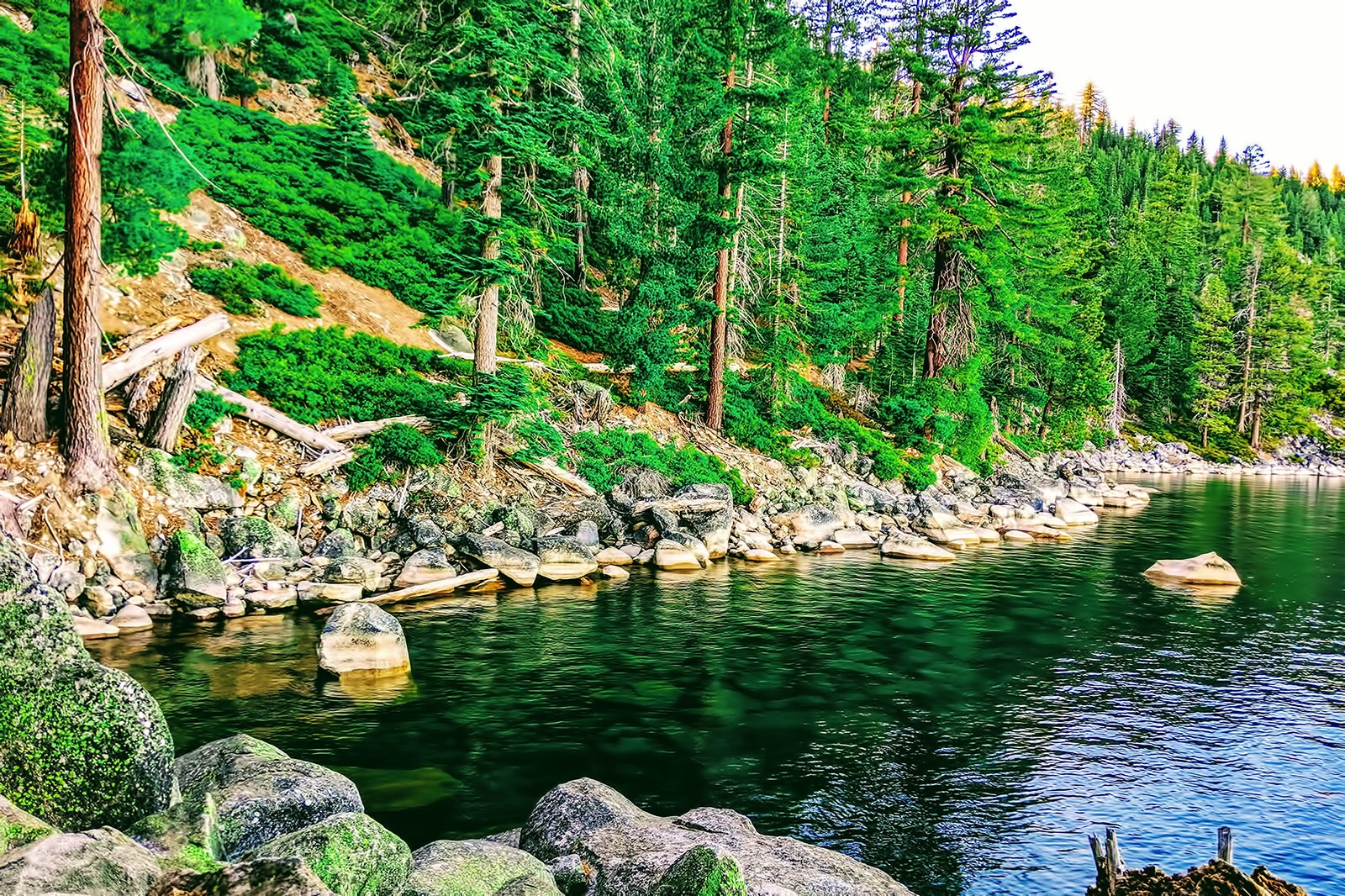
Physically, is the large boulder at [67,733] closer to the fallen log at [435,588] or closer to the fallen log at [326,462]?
the fallen log at [435,588]

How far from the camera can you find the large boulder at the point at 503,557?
2058 centimetres

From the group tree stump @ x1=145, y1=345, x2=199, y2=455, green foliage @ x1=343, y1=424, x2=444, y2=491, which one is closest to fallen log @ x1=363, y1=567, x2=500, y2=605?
green foliage @ x1=343, y1=424, x2=444, y2=491

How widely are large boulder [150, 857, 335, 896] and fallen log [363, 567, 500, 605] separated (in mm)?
13402

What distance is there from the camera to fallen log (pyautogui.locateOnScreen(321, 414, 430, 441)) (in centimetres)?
2169

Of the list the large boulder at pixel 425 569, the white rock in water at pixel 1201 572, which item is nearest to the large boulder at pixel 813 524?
the white rock in water at pixel 1201 572

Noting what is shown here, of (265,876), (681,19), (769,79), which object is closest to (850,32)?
(681,19)

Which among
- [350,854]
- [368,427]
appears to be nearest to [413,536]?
[368,427]

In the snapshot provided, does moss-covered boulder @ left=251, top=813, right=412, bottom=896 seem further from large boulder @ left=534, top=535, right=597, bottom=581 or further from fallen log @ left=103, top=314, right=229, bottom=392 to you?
fallen log @ left=103, top=314, right=229, bottom=392

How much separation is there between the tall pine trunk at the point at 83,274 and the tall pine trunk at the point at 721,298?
19876 mm

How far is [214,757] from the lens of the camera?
26.5 feet

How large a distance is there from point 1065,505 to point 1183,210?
70.8 meters

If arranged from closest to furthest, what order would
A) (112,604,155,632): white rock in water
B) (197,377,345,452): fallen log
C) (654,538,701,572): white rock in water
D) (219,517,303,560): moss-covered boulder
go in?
(112,604,155,632): white rock in water, (219,517,303,560): moss-covered boulder, (197,377,345,452): fallen log, (654,538,701,572): white rock in water

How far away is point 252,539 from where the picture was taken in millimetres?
18156

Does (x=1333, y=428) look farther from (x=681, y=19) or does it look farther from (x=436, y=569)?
(x=436, y=569)
